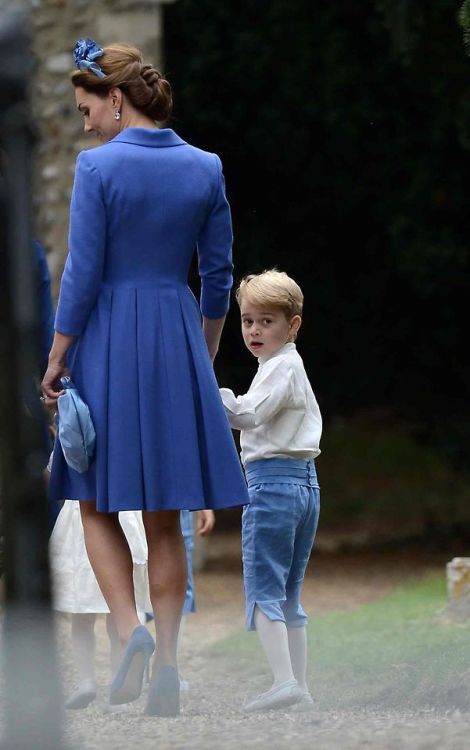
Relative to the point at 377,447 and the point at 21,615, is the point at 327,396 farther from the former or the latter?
the point at 21,615

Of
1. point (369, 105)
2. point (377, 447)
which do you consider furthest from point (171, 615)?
point (377, 447)

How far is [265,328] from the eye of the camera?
5016 mm

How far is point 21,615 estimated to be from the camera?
10.5ft

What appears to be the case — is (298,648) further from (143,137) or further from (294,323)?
(143,137)

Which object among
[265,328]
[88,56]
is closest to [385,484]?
[265,328]

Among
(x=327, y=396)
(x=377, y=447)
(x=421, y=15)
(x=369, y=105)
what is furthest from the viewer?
(x=377, y=447)

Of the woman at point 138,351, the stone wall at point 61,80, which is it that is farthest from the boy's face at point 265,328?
the stone wall at point 61,80

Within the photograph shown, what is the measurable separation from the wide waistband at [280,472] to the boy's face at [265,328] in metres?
0.32

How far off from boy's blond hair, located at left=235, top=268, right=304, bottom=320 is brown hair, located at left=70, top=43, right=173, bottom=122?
23.5 inches

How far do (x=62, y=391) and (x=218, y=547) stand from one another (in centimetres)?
701

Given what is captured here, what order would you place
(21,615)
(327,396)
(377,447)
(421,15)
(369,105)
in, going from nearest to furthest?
(21,615), (421,15), (369,105), (327,396), (377,447)

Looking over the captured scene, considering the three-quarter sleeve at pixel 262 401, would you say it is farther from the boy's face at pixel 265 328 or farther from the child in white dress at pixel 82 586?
the child in white dress at pixel 82 586

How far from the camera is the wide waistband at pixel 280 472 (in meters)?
4.95

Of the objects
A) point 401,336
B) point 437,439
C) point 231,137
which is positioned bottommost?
point 437,439
